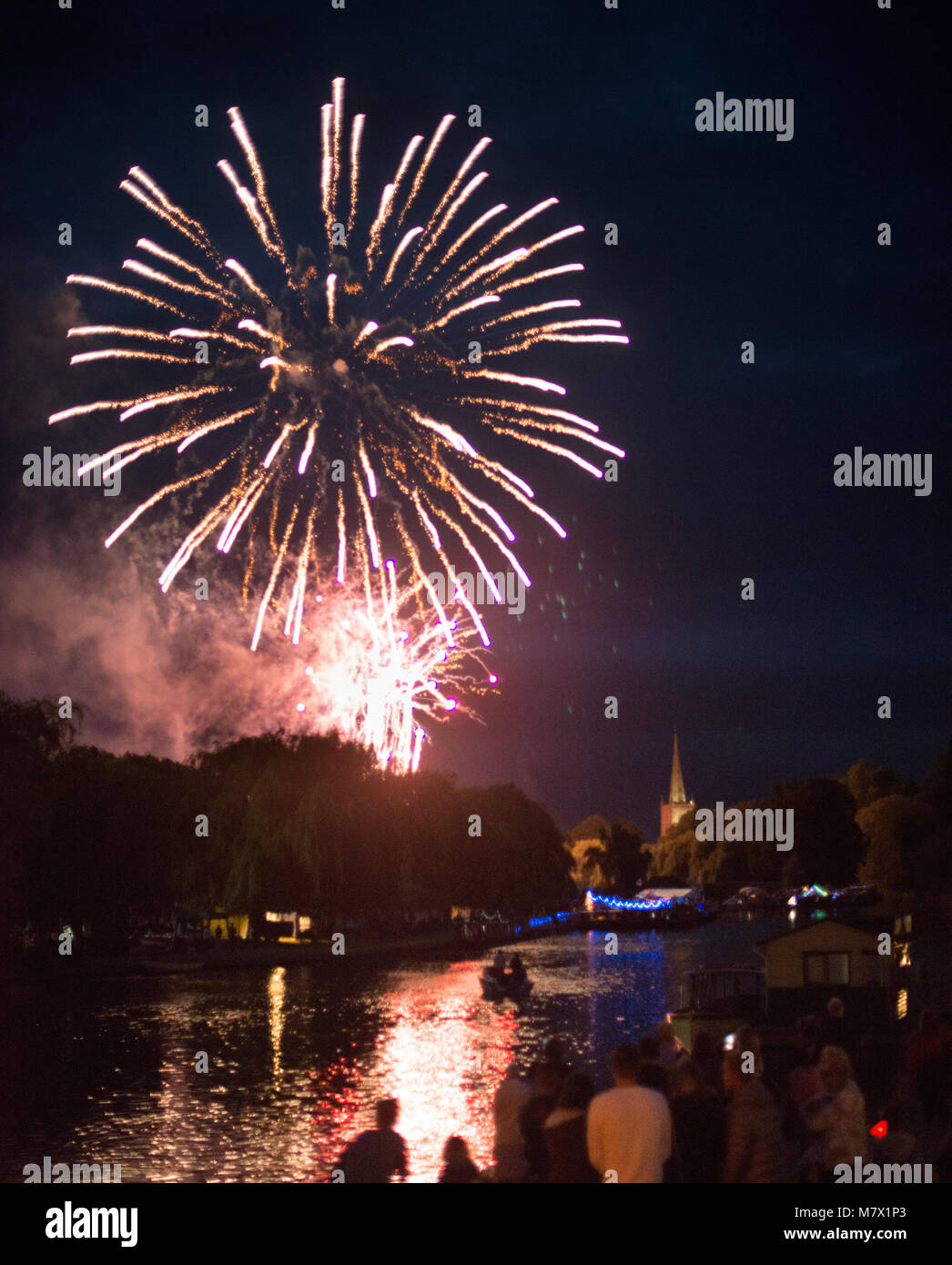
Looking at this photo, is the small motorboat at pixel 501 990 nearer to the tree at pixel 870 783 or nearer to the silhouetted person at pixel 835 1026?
the silhouetted person at pixel 835 1026

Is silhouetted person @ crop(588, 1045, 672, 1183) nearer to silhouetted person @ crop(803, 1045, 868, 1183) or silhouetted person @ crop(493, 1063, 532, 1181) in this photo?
Answer: silhouetted person @ crop(493, 1063, 532, 1181)

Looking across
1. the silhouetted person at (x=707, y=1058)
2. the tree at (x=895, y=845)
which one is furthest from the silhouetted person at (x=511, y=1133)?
the tree at (x=895, y=845)

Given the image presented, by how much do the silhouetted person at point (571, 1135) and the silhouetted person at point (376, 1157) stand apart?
2357 millimetres

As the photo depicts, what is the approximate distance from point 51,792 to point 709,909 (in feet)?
437

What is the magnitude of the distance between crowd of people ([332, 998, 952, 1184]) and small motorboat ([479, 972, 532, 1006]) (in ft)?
127

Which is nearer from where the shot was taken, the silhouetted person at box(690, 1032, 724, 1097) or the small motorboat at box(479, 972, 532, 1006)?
the silhouetted person at box(690, 1032, 724, 1097)

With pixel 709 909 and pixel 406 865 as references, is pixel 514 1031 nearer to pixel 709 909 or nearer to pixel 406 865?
pixel 406 865

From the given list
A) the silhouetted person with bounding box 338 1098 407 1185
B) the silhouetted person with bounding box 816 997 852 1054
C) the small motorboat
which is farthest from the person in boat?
the silhouetted person with bounding box 338 1098 407 1185

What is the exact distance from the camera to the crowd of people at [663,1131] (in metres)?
10.4

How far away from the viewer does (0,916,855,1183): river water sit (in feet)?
78.9
